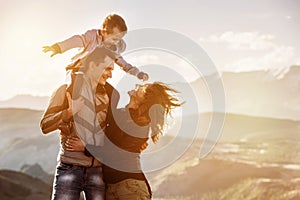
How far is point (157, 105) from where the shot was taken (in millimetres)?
1454

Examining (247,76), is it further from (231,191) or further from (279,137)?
(231,191)

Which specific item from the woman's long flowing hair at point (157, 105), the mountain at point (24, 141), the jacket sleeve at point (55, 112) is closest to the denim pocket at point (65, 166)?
the jacket sleeve at point (55, 112)

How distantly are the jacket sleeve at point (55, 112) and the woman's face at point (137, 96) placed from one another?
225 mm

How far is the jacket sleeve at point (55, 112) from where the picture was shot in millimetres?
1303

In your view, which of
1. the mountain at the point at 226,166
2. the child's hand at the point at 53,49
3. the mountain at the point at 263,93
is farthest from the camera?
the mountain at the point at 263,93

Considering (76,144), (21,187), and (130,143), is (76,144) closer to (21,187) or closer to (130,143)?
(130,143)

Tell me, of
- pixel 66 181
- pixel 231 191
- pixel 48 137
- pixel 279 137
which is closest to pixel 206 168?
pixel 231 191

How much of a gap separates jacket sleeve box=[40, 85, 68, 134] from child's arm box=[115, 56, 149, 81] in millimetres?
372

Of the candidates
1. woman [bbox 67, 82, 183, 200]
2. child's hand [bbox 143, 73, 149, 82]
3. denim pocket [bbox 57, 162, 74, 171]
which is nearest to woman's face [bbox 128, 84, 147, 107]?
woman [bbox 67, 82, 183, 200]

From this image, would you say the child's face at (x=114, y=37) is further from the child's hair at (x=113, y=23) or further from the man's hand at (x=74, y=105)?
the man's hand at (x=74, y=105)

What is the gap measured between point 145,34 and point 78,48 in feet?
1.29

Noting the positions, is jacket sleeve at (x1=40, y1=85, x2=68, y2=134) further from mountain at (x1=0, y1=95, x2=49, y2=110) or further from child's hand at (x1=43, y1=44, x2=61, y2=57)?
mountain at (x1=0, y1=95, x2=49, y2=110)

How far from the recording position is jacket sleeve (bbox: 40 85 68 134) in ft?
4.27

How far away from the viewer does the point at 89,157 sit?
1.38 m
